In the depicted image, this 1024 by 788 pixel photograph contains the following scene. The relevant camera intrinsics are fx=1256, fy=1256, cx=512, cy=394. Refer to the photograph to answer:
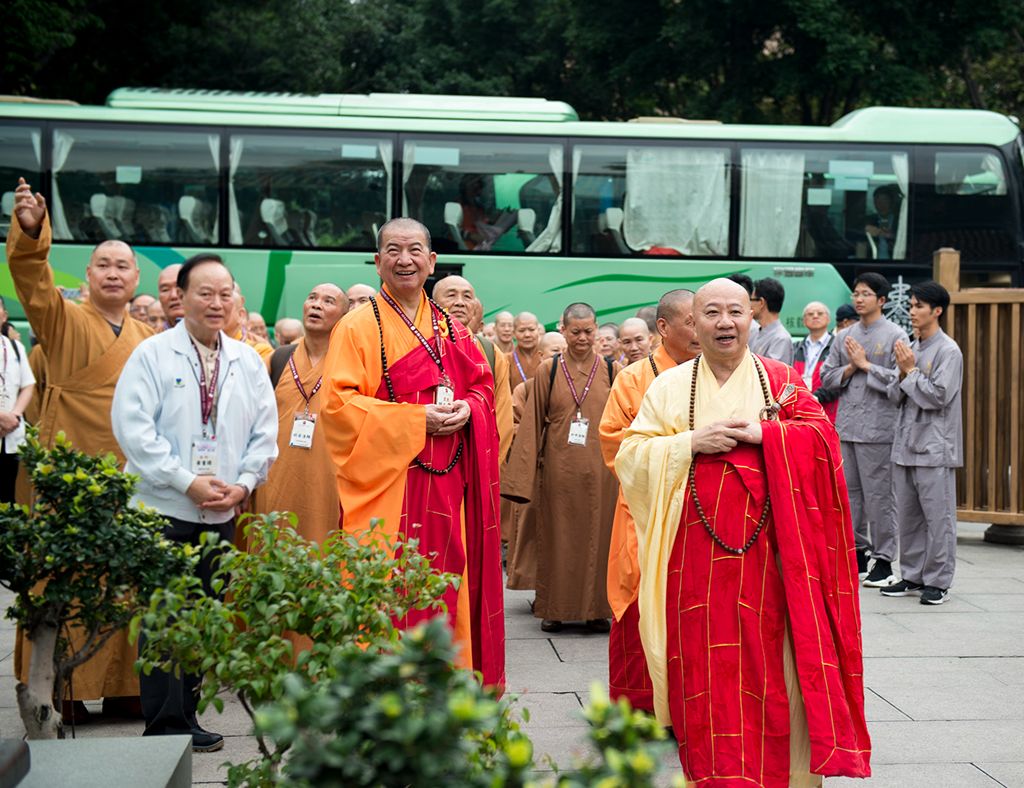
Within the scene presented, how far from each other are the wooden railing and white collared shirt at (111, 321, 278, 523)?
638 cm

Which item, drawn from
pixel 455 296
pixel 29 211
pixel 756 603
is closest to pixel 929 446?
pixel 455 296

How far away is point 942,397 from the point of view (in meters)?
7.40

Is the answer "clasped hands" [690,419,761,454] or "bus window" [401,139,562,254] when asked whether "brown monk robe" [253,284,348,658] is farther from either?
"bus window" [401,139,562,254]

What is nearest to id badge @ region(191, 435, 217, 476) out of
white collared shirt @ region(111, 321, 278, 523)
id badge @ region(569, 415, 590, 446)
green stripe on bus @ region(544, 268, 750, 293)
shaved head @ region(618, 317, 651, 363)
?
white collared shirt @ region(111, 321, 278, 523)

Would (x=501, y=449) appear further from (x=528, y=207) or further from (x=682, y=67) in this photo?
(x=682, y=67)

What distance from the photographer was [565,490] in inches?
282

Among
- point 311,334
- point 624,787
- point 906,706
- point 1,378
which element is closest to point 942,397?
point 906,706

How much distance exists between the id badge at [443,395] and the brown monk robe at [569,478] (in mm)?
2161

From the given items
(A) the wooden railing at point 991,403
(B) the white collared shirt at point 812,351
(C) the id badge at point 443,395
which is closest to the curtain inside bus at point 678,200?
(B) the white collared shirt at point 812,351

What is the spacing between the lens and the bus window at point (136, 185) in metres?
14.0

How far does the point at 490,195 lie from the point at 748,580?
11.1 metres

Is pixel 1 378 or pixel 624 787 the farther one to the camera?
pixel 1 378

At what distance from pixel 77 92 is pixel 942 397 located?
54.4 ft

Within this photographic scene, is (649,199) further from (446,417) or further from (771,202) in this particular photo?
(446,417)
